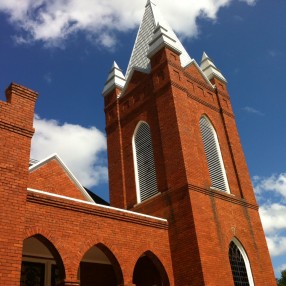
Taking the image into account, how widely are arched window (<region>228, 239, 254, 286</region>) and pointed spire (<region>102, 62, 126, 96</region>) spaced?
9.94 m

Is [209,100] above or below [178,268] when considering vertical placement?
above

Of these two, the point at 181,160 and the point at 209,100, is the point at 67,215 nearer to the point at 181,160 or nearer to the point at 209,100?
the point at 181,160

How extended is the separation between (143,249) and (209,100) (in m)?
8.64

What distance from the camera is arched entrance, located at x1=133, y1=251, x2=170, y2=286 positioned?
12.7 meters

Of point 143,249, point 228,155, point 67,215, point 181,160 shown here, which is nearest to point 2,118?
point 67,215

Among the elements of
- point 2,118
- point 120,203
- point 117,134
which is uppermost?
point 117,134

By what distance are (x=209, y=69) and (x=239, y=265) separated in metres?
10.1

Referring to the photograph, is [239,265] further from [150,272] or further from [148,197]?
[148,197]

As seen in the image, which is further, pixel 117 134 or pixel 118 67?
pixel 118 67

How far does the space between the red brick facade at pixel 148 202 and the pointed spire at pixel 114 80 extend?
0.42m

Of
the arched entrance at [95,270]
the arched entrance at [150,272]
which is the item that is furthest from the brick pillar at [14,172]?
the arched entrance at [150,272]

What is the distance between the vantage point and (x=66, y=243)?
1023 centimetres

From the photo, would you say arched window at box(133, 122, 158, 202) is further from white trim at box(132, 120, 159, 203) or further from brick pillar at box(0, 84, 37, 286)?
brick pillar at box(0, 84, 37, 286)

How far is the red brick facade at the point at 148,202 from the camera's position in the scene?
364 inches
